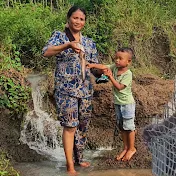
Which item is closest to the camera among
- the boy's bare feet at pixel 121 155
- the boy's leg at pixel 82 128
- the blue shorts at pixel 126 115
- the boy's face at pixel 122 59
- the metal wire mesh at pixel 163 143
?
the metal wire mesh at pixel 163 143

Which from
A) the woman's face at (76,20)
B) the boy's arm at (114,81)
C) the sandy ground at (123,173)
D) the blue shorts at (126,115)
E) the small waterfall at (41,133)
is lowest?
the sandy ground at (123,173)

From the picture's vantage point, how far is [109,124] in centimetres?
643

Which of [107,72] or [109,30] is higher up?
[109,30]

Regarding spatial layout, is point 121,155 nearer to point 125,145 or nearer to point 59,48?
point 125,145

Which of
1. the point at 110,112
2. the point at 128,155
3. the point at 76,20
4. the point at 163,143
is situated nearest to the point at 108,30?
the point at 110,112

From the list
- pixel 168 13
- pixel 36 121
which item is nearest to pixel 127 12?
pixel 168 13

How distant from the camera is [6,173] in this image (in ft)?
15.6

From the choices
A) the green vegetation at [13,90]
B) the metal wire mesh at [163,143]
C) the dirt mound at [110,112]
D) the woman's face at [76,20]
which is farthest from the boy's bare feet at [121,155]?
the metal wire mesh at [163,143]

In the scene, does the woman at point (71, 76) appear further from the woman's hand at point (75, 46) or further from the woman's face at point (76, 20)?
the woman's hand at point (75, 46)

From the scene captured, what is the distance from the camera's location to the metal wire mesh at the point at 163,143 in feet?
8.45

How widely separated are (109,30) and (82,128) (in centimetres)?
354

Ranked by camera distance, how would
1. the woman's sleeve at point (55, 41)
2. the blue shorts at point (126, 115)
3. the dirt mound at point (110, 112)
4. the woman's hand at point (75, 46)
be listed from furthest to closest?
1. the dirt mound at point (110, 112)
2. the blue shorts at point (126, 115)
3. the woman's sleeve at point (55, 41)
4. the woman's hand at point (75, 46)

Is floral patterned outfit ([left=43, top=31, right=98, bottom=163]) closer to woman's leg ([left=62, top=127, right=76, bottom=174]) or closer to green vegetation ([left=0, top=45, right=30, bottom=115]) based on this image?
woman's leg ([left=62, top=127, right=76, bottom=174])

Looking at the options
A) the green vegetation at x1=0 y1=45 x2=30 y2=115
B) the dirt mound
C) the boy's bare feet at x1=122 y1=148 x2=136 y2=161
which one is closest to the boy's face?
the boy's bare feet at x1=122 y1=148 x2=136 y2=161
